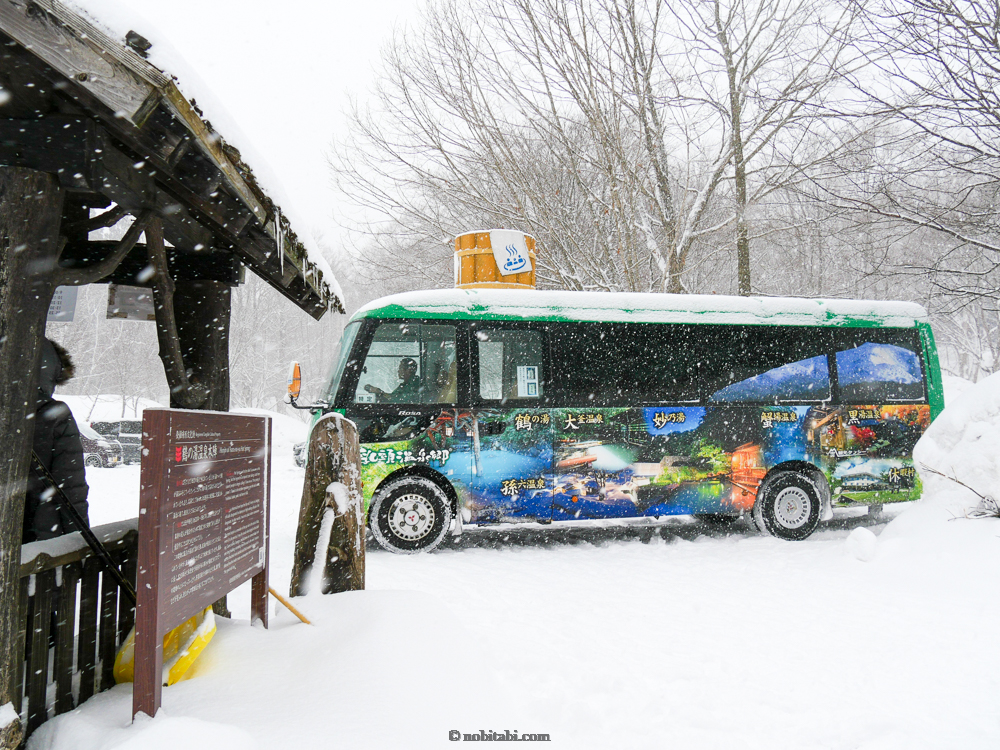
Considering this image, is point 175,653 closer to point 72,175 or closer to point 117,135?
point 72,175

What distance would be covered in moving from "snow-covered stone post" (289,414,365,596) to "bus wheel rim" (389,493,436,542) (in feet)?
9.56

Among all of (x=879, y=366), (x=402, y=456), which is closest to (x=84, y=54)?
(x=402, y=456)

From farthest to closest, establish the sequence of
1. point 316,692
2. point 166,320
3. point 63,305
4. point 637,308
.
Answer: point 637,308, point 63,305, point 166,320, point 316,692

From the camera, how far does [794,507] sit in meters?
8.59

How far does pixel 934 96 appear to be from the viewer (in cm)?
788

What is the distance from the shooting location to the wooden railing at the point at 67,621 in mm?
2713

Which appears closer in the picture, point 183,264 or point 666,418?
point 183,264

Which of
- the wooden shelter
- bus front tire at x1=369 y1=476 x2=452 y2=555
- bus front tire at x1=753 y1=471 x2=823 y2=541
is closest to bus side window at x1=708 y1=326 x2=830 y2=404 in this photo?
bus front tire at x1=753 y1=471 x2=823 y2=541

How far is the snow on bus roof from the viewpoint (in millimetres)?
7664

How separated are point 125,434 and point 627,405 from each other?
2116 centimetres

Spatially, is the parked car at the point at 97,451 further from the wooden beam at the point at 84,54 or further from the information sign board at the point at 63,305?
the wooden beam at the point at 84,54

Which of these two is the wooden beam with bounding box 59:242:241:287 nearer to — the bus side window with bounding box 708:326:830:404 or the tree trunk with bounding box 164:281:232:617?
the tree trunk with bounding box 164:281:232:617

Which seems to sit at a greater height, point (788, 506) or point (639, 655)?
point (788, 506)

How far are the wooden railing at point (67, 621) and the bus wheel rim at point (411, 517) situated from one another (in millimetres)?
4089
